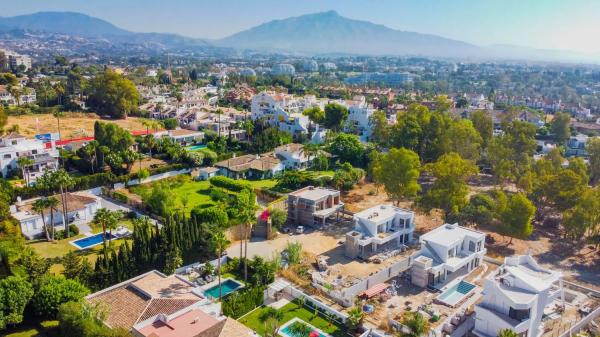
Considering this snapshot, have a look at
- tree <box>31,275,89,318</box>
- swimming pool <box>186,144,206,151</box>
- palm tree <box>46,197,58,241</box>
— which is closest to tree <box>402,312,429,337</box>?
tree <box>31,275,89,318</box>

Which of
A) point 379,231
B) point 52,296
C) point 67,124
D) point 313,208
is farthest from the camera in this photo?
point 67,124

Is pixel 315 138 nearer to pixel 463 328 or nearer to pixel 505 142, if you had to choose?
pixel 505 142

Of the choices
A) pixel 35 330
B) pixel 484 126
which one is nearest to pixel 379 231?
pixel 35 330

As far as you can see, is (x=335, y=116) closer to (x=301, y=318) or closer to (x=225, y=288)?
(x=225, y=288)

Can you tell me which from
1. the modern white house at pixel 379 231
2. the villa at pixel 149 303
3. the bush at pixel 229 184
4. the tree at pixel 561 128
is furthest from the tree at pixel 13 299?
the tree at pixel 561 128

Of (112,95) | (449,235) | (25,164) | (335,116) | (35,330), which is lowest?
(35,330)

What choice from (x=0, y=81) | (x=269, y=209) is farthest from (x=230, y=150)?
(x=0, y=81)
